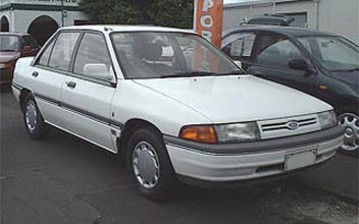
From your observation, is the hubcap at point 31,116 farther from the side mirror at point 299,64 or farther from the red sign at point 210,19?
the side mirror at point 299,64

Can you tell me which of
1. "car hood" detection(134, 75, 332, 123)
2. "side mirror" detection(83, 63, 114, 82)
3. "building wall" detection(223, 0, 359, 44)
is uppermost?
"building wall" detection(223, 0, 359, 44)

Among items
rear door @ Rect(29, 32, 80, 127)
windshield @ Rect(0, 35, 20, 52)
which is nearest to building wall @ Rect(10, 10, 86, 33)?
windshield @ Rect(0, 35, 20, 52)

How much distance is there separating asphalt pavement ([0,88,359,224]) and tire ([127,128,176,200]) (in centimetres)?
11

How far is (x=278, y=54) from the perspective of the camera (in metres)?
7.00

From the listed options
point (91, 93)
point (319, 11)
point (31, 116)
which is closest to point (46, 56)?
point (31, 116)

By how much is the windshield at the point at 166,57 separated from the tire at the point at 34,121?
6.16 feet

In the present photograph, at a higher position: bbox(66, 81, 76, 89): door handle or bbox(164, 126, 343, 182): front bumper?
bbox(66, 81, 76, 89): door handle

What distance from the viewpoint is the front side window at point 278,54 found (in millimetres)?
6789

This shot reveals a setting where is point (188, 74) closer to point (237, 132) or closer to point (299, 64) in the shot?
point (237, 132)

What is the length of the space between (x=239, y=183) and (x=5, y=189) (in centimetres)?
228

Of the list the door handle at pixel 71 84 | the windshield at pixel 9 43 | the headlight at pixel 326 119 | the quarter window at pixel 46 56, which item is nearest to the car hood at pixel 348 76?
the headlight at pixel 326 119

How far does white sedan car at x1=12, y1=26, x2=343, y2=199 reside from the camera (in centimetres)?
396

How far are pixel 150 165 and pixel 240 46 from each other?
3.66 metres

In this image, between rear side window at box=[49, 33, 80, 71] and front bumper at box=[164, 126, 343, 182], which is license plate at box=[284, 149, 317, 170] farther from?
rear side window at box=[49, 33, 80, 71]
